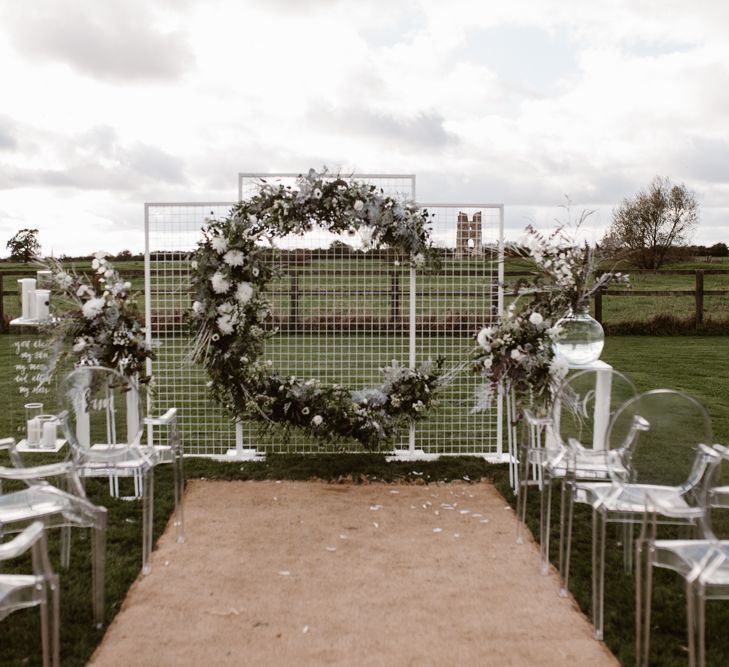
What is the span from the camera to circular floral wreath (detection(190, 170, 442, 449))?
18.6ft

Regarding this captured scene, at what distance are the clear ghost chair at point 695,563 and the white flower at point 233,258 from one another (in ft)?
10.7

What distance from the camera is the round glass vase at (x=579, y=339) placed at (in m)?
5.29

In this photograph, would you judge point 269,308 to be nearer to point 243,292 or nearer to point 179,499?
point 243,292

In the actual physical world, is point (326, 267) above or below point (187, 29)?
below

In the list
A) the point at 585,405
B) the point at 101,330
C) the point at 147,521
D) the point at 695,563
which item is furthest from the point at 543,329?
the point at 101,330

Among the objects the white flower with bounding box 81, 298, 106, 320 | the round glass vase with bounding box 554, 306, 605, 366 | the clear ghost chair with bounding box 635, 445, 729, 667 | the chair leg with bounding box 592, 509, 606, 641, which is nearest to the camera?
the clear ghost chair with bounding box 635, 445, 729, 667

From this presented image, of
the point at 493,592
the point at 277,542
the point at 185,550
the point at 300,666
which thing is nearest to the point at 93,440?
the point at 185,550

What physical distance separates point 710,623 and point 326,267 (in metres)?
3.68

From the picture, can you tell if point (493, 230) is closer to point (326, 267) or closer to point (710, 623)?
point (326, 267)

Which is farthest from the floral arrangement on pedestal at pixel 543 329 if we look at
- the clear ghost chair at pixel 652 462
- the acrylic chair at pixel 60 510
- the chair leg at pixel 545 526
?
the acrylic chair at pixel 60 510

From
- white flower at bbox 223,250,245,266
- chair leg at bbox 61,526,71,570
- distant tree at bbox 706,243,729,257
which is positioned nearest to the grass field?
chair leg at bbox 61,526,71,570

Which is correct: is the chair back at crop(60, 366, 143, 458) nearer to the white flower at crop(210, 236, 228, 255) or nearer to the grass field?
the grass field

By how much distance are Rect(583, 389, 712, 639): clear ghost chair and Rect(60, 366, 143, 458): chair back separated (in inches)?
85.6

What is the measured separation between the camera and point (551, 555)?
4.32 meters
